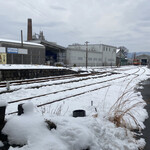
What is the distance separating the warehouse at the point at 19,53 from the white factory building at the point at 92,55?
39.5ft

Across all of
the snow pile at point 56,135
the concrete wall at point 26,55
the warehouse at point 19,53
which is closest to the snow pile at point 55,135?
the snow pile at point 56,135

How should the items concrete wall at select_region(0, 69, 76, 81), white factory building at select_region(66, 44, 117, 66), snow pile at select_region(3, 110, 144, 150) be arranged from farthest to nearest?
white factory building at select_region(66, 44, 117, 66)
concrete wall at select_region(0, 69, 76, 81)
snow pile at select_region(3, 110, 144, 150)

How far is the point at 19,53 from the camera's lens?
1186 inches

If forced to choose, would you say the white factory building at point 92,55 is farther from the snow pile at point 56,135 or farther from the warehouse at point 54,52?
the snow pile at point 56,135

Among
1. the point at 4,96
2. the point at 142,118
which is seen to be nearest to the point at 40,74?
the point at 4,96

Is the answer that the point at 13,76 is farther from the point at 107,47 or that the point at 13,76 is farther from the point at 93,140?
the point at 107,47

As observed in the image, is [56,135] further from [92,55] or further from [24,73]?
[92,55]

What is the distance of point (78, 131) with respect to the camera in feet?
10.5

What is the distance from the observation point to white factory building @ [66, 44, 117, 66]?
162 feet

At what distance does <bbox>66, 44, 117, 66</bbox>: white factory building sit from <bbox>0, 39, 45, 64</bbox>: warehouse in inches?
474

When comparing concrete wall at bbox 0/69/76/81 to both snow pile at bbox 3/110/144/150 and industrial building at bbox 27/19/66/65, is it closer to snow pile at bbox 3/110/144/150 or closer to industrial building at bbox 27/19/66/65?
snow pile at bbox 3/110/144/150

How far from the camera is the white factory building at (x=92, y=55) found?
49.4 m

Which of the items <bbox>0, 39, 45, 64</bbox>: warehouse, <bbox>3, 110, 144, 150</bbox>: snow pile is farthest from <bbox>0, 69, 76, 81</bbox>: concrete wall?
<bbox>3, 110, 144, 150</bbox>: snow pile

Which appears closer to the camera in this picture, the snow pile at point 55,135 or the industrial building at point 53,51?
the snow pile at point 55,135
